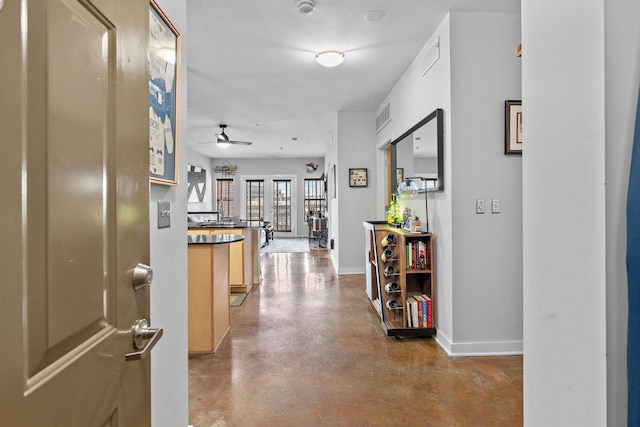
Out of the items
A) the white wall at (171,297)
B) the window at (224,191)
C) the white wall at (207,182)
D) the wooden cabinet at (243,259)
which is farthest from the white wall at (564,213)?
the window at (224,191)

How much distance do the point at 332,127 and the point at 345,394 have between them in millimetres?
5288

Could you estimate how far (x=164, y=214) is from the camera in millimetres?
1312

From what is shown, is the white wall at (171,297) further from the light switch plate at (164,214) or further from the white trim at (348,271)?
the white trim at (348,271)

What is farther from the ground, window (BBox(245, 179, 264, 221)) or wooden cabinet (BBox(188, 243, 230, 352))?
window (BBox(245, 179, 264, 221))

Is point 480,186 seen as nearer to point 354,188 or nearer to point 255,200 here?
point 354,188

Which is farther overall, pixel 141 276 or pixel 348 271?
pixel 348 271

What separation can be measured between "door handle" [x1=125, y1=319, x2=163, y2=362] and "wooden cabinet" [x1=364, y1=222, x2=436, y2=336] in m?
2.33

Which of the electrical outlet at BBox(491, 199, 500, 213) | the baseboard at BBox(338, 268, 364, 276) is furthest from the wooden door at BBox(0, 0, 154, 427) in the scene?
the baseboard at BBox(338, 268, 364, 276)

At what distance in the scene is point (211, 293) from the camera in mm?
2627

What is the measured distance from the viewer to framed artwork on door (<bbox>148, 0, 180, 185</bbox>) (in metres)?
1.19

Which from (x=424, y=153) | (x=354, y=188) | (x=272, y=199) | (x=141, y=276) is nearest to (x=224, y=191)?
(x=272, y=199)

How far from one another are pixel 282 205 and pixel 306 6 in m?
8.85

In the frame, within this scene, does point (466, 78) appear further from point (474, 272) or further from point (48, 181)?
point (48, 181)

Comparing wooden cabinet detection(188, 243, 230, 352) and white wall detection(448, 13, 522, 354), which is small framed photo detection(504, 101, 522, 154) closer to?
white wall detection(448, 13, 522, 354)
